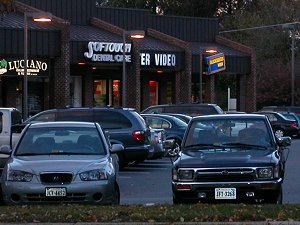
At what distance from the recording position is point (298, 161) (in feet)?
103

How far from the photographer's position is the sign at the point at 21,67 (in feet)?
148

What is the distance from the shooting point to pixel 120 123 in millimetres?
25469

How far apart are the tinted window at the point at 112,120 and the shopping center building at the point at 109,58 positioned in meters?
15.0

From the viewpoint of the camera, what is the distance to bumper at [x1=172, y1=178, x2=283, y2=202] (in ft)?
49.4

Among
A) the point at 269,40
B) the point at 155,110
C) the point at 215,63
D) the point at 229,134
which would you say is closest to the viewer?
the point at 229,134

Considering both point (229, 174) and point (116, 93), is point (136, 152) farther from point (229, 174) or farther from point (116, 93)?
point (116, 93)

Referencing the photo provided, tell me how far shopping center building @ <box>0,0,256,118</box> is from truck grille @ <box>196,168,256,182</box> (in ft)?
83.1

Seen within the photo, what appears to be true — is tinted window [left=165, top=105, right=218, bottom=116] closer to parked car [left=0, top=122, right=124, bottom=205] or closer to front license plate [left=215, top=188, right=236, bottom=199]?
parked car [left=0, top=122, right=124, bottom=205]

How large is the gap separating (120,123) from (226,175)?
1063 centimetres

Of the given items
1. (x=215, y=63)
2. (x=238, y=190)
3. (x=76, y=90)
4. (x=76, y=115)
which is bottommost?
(x=238, y=190)

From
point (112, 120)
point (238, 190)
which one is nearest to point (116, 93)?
point (112, 120)

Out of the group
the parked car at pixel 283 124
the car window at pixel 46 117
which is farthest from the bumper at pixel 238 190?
the parked car at pixel 283 124

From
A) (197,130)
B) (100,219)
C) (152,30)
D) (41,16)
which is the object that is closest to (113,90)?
(152,30)

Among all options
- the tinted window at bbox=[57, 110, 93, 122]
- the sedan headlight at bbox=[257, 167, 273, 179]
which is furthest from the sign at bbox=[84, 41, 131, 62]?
the sedan headlight at bbox=[257, 167, 273, 179]
